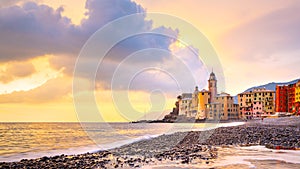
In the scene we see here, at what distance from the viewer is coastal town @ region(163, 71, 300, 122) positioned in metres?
110

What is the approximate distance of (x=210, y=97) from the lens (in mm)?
162875

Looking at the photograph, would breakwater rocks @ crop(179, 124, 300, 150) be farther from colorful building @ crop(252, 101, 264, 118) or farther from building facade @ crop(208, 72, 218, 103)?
building facade @ crop(208, 72, 218, 103)

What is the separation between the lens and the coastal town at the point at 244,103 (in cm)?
10962

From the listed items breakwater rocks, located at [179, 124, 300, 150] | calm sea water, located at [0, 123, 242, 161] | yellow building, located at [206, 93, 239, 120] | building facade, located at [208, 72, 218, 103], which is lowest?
calm sea water, located at [0, 123, 242, 161]

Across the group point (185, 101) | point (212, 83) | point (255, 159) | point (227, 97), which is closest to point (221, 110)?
point (227, 97)

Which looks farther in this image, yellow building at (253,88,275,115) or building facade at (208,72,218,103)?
building facade at (208,72,218,103)

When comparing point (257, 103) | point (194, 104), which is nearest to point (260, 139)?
point (257, 103)

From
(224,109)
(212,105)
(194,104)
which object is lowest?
(224,109)

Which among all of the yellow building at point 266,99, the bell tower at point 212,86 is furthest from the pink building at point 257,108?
the bell tower at point 212,86

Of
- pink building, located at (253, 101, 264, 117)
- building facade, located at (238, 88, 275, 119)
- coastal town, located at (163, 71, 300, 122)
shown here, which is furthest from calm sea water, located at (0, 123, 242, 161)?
building facade, located at (238, 88, 275, 119)

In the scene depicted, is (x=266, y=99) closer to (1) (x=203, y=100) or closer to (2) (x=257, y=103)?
(2) (x=257, y=103)

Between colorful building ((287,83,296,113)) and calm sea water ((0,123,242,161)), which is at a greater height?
colorful building ((287,83,296,113))

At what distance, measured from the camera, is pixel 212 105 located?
153750 mm

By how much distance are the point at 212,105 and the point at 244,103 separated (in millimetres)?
18071
